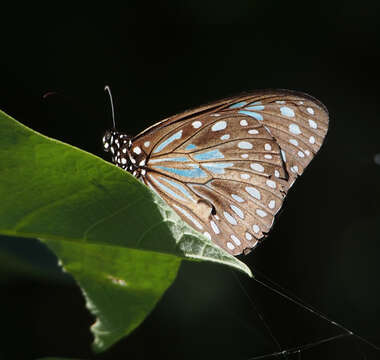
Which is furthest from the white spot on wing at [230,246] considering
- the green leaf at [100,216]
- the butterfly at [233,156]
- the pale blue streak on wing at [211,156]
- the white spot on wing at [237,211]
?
the green leaf at [100,216]

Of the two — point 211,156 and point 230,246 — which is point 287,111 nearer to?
point 211,156

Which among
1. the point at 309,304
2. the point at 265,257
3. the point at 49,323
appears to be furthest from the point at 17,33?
the point at 309,304

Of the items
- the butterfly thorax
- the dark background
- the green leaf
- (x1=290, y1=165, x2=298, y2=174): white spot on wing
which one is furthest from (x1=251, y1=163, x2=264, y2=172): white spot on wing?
the green leaf

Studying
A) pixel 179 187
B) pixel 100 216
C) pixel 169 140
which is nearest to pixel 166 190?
pixel 179 187

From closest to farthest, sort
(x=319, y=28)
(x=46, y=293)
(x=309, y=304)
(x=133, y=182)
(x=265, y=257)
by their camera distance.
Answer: (x=133, y=182) < (x=46, y=293) < (x=309, y=304) < (x=265, y=257) < (x=319, y=28)

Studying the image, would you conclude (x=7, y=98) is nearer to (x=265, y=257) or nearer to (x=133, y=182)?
(x=265, y=257)

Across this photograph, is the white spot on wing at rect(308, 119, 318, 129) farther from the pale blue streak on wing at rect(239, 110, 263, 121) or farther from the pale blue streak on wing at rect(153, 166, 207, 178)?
the pale blue streak on wing at rect(153, 166, 207, 178)
